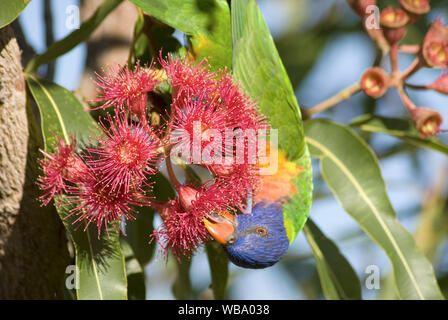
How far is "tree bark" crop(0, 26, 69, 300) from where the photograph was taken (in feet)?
4.37

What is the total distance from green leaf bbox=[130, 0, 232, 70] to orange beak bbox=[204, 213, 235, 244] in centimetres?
50

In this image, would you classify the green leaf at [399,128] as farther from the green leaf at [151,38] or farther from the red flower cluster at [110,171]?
the red flower cluster at [110,171]

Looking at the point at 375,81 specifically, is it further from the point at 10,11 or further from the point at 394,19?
the point at 10,11

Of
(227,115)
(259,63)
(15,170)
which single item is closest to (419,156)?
(259,63)

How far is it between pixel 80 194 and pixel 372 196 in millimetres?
953

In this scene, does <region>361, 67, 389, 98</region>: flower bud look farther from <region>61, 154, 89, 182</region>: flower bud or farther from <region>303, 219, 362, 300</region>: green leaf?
<region>61, 154, 89, 182</region>: flower bud

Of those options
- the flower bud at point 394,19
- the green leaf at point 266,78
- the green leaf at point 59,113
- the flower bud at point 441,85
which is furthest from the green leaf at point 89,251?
the flower bud at point 441,85

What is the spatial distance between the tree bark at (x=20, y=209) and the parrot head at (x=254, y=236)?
528 millimetres

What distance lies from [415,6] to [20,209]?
53.8 inches

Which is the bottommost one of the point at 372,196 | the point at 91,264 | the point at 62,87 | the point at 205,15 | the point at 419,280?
the point at 419,280

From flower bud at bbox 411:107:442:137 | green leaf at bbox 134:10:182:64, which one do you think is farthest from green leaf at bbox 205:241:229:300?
flower bud at bbox 411:107:442:137

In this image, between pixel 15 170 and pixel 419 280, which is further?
pixel 419 280
